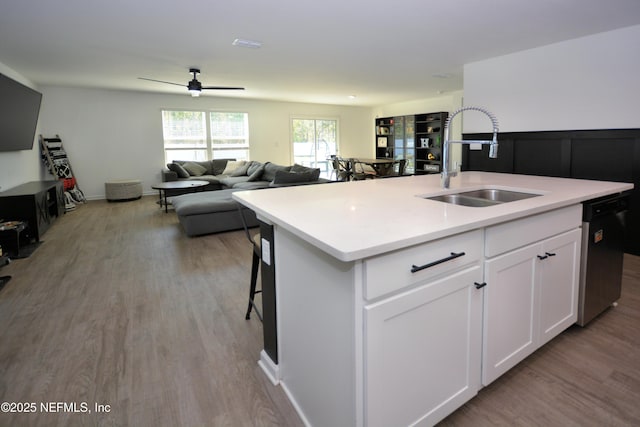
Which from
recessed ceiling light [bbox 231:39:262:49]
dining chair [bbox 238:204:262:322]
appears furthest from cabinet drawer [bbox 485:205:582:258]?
recessed ceiling light [bbox 231:39:262:49]

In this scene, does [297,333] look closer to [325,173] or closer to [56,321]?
[56,321]

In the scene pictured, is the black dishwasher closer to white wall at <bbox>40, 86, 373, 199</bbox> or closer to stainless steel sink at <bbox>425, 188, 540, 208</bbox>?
stainless steel sink at <bbox>425, 188, 540, 208</bbox>

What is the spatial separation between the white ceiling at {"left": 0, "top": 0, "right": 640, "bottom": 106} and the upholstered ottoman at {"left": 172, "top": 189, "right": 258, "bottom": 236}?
1894mm

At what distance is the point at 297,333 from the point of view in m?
1.55

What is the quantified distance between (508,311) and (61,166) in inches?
321

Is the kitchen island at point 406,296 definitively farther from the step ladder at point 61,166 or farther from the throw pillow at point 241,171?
the step ladder at point 61,166

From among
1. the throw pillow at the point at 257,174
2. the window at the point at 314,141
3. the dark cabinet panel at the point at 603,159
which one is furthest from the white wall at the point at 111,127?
the dark cabinet panel at the point at 603,159

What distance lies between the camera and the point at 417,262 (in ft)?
4.00

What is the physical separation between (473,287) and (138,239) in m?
4.30

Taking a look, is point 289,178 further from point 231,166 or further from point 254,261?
point 231,166

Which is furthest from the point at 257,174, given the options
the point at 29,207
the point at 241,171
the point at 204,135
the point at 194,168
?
the point at 29,207

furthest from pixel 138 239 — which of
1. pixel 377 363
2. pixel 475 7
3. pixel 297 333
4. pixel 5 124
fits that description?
pixel 475 7

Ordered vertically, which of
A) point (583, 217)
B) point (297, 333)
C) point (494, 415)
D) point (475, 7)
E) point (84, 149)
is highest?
point (475, 7)

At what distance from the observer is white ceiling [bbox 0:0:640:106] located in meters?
2.97
